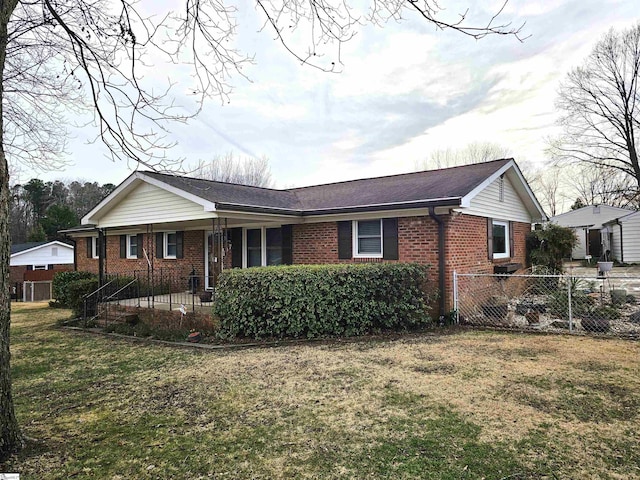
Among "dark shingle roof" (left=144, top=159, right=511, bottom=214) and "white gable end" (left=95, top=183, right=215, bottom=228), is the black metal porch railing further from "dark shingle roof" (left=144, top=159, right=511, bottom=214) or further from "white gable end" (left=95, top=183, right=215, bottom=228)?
"dark shingle roof" (left=144, top=159, right=511, bottom=214)

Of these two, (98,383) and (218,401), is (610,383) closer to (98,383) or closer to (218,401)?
(218,401)

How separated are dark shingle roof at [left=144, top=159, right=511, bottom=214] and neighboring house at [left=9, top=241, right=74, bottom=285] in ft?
67.9

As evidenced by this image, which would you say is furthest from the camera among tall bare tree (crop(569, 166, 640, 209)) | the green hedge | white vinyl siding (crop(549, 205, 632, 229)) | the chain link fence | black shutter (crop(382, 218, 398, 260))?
white vinyl siding (crop(549, 205, 632, 229))

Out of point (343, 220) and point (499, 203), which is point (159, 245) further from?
point (499, 203)

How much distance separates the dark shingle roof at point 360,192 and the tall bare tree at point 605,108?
20.0 m

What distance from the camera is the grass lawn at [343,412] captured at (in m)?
3.14

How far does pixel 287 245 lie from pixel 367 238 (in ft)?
8.47

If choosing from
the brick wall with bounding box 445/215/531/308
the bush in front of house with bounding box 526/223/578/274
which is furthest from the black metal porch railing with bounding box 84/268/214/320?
the bush in front of house with bounding box 526/223/578/274

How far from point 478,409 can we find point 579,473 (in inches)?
47.9

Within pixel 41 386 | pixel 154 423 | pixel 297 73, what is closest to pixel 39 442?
pixel 154 423

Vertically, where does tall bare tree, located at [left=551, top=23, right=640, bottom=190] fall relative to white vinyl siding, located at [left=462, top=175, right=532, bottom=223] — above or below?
above

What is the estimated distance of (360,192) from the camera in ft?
40.3

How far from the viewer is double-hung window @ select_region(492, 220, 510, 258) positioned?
12.0 m

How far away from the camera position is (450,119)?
1658cm
